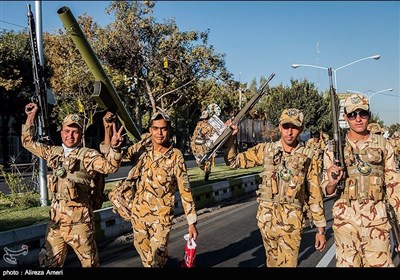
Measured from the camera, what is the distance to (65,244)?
412 cm

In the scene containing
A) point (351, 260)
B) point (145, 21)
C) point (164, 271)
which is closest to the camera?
point (164, 271)

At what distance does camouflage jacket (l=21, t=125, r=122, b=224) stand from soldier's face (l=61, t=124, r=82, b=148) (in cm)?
8

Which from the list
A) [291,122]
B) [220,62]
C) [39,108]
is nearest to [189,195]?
[291,122]

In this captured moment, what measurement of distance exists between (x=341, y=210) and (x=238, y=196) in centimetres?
1016

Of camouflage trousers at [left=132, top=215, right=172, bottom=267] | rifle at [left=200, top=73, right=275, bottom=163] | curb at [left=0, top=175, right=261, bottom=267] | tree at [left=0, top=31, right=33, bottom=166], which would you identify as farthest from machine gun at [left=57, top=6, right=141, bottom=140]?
tree at [left=0, top=31, right=33, bottom=166]

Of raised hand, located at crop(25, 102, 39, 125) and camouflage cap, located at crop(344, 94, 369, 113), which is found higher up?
raised hand, located at crop(25, 102, 39, 125)

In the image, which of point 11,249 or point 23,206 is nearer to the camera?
point 11,249

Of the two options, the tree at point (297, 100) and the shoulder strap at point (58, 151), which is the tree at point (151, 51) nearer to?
the shoulder strap at point (58, 151)

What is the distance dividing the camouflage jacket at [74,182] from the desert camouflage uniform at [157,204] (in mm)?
232

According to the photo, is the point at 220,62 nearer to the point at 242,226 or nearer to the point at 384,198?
the point at 242,226

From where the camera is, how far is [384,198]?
3.85 m

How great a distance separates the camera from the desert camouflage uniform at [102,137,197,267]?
4273 millimetres

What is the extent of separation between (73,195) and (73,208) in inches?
5.0

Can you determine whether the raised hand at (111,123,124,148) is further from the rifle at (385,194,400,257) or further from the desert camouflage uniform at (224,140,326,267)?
the rifle at (385,194,400,257)
